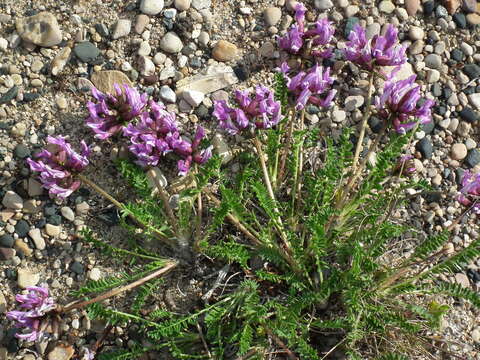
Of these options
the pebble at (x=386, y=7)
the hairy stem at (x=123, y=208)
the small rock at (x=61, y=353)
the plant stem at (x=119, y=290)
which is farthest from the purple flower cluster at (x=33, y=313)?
the pebble at (x=386, y=7)

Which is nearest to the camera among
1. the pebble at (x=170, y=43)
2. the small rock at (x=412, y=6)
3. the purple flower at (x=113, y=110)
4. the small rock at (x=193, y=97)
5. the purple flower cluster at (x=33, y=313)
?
the purple flower cluster at (x=33, y=313)

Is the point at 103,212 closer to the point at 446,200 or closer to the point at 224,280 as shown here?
the point at 224,280

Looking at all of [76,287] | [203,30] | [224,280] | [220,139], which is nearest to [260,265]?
[224,280]

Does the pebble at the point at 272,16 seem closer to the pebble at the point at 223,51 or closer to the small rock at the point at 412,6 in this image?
the pebble at the point at 223,51

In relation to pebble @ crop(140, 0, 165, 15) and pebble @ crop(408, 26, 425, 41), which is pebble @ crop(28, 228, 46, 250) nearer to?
pebble @ crop(140, 0, 165, 15)

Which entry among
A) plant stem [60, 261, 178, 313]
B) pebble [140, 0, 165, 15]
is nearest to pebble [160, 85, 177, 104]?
pebble [140, 0, 165, 15]

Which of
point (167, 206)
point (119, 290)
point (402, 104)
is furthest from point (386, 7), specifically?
point (119, 290)

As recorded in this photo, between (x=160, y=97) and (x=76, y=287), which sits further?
(x=160, y=97)
